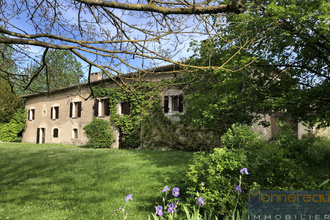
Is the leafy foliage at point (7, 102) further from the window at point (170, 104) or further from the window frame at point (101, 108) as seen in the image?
the window at point (170, 104)

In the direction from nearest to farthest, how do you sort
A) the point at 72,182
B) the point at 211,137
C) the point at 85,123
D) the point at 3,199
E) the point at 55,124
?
1. the point at 3,199
2. the point at 72,182
3. the point at 211,137
4. the point at 85,123
5. the point at 55,124

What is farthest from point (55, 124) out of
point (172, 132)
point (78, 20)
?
point (78, 20)

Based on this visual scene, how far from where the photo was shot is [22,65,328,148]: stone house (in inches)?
582

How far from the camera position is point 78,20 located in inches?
190

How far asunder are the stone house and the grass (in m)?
6.61

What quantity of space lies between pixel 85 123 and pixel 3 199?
1424 cm

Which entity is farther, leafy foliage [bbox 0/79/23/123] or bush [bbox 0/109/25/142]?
bush [bbox 0/109/25/142]

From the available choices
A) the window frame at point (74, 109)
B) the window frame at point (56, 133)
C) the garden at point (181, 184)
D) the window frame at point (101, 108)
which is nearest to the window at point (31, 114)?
the window frame at point (56, 133)

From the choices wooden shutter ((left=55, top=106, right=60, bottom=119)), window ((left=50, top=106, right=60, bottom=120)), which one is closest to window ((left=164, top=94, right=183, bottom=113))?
wooden shutter ((left=55, top=106, right=60, bottom=119))

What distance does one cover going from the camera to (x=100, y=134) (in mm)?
17062

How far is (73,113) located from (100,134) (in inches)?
198

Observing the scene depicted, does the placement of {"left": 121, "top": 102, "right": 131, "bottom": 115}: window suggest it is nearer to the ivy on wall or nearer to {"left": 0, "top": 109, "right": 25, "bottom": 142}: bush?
the ivy on wall

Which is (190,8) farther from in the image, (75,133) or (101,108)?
(75,133)

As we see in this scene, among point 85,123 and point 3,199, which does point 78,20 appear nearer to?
point 3,199
